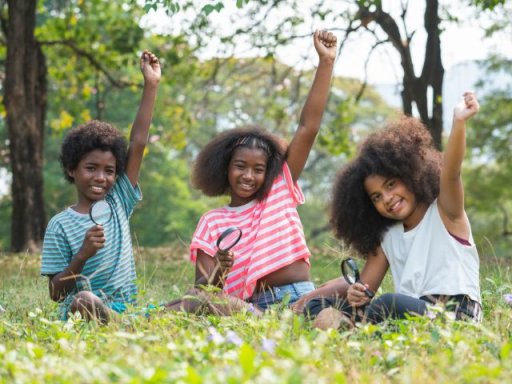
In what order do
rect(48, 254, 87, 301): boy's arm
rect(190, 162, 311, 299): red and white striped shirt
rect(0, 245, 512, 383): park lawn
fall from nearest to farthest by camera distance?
rect(0, 245, 512, 383): park lawn
rect(48, 254, 87, 301): boy's arm
rect(190, 162, 311, 299): red and white striped shirt

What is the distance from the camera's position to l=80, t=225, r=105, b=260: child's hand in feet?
14.3

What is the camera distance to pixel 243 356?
2.45m

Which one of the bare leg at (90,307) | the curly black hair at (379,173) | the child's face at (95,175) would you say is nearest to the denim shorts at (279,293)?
the curly black hair at (379,173)

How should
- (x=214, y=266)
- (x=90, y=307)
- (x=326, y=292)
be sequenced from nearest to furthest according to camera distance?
(x=90, y=307) < (x=326, y=292) < (x=214, y=266)

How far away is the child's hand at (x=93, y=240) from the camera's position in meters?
4.37

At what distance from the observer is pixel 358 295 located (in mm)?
4145

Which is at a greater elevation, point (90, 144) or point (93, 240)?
point (90, 144)

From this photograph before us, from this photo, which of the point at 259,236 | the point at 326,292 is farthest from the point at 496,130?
the point at 326,292

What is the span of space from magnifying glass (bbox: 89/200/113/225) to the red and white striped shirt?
0.51 meters

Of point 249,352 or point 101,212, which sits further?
point 101,212

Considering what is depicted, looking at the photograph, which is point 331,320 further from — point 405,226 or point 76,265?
point 76,265

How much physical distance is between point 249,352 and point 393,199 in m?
2.06

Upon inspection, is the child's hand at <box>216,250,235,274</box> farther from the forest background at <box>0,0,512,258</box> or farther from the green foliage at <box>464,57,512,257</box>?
the green foliage at <box>464,57,512,257</box>

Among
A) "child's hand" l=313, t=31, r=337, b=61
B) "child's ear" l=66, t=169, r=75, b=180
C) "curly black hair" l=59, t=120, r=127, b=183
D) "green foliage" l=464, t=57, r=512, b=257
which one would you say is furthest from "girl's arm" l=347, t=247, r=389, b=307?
"green foliage" l=464, t=57, r=512, b=257
